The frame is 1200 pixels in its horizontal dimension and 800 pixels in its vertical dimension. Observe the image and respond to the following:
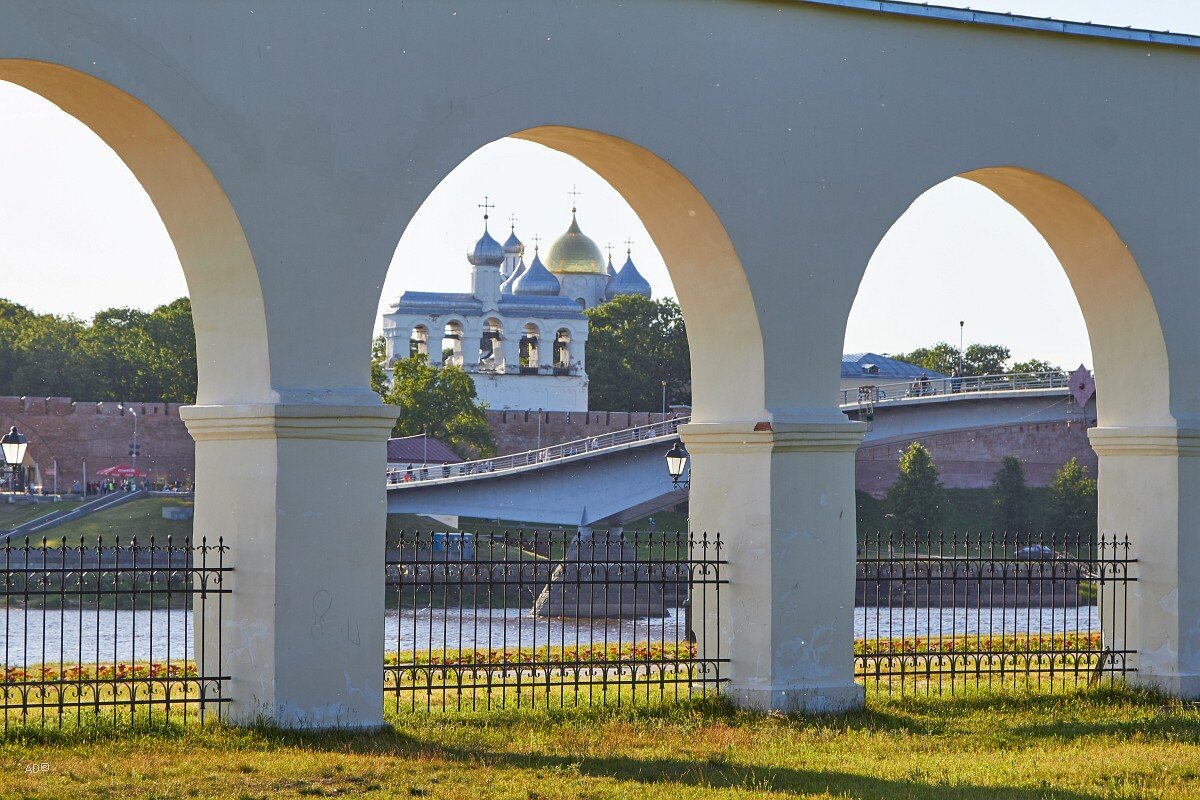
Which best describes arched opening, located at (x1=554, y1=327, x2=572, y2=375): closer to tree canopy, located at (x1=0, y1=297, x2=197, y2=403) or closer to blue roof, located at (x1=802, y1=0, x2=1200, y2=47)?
tree canopy, located at (x1=0, y1=297, x2=197, y2=403)

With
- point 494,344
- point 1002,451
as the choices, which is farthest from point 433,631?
point 494,344

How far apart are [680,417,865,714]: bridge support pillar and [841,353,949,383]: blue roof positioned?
218 ft

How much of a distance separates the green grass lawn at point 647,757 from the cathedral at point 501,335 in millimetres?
64106

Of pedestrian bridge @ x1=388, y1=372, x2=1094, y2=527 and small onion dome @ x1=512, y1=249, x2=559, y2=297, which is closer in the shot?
pedestrian bridge @ x1=388, y1=372, x2=1094, y2=527

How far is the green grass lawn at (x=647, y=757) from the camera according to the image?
719cm

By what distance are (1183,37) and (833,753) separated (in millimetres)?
5493

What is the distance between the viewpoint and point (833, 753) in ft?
27.4

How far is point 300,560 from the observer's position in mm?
8312

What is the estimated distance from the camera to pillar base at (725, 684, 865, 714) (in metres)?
9.44

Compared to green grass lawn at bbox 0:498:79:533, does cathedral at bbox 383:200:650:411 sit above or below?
above

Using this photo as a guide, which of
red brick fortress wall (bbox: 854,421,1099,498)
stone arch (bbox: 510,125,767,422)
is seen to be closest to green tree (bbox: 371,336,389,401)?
red brick fortress wall (bbox: 854,421,1099,498)

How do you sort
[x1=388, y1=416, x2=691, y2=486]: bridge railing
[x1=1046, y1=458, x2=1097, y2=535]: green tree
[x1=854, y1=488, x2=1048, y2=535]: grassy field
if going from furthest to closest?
[x1=854, y1=488, x2=1048, y2=535]: grassy field, [x1=1046, y1=458, x2=1097, y2=535]: green tree, [x1=388, y1=416, x2=691, y2=486]: bridge railing

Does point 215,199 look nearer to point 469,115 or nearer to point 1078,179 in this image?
point 469,115

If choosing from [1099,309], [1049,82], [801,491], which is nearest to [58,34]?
[801,491]
